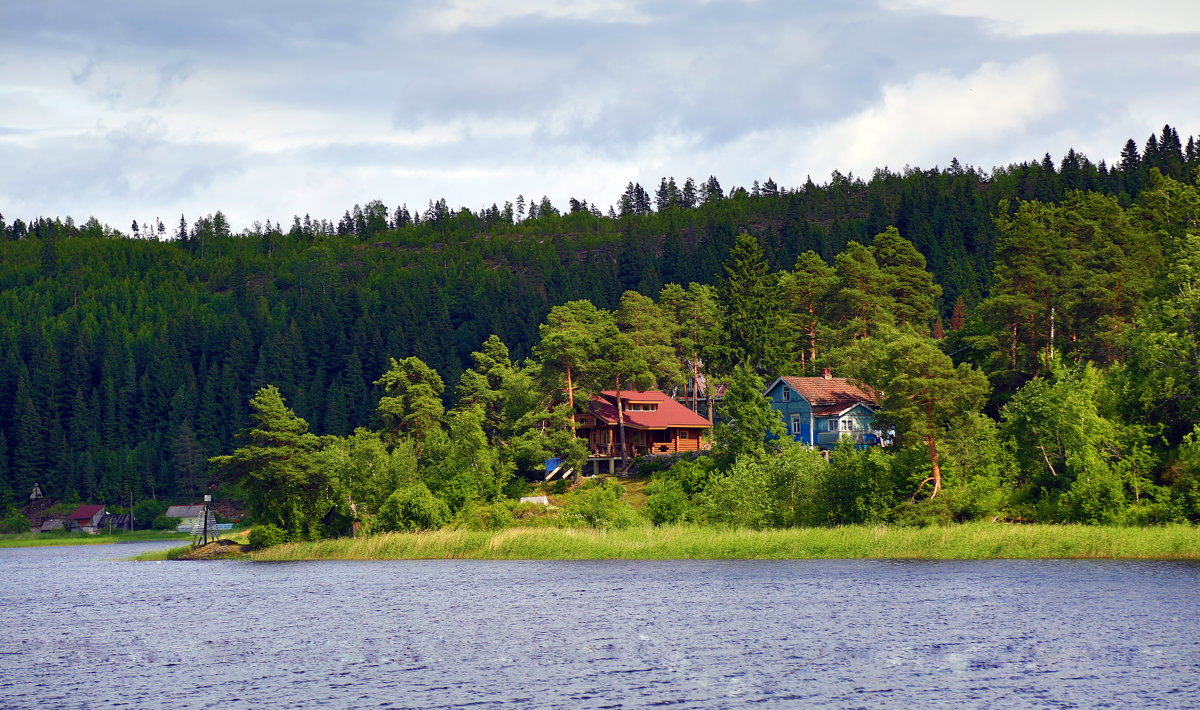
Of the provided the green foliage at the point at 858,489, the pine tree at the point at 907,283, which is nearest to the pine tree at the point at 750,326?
the pine tree at the point at 907,283

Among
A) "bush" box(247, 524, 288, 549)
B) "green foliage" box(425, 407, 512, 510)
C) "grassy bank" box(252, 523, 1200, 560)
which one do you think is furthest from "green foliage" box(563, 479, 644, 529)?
"bush" box(247, 524, 288, 549)

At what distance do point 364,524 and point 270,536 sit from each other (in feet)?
26.7

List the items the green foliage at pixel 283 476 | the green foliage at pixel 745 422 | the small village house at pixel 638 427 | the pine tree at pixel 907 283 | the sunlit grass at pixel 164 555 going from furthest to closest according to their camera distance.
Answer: the pine tree at pixel 907 283, the small village house at pixel 638 427, the sunlit grass at pixel 164 555, the green foliage at pixel 283 476, the green foliage at pixel 745 422

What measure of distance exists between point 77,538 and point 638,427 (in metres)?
97.3

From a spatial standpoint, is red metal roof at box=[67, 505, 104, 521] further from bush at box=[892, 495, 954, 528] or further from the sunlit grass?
bush at box=[892, 495, 954, 528]

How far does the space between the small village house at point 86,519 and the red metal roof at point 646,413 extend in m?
99.4

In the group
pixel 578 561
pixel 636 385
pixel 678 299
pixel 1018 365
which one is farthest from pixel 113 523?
pixel 1018 365

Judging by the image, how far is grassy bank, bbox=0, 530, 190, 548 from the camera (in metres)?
161

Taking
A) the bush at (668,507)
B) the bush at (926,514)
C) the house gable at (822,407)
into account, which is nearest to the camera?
the bush at (926,514)

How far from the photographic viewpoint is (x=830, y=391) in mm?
103000

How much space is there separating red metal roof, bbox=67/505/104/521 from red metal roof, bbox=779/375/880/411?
121897 mm

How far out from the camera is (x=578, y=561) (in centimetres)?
7806

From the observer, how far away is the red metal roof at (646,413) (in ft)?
369

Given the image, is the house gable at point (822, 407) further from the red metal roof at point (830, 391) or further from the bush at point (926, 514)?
the bush at point (926, 514)
